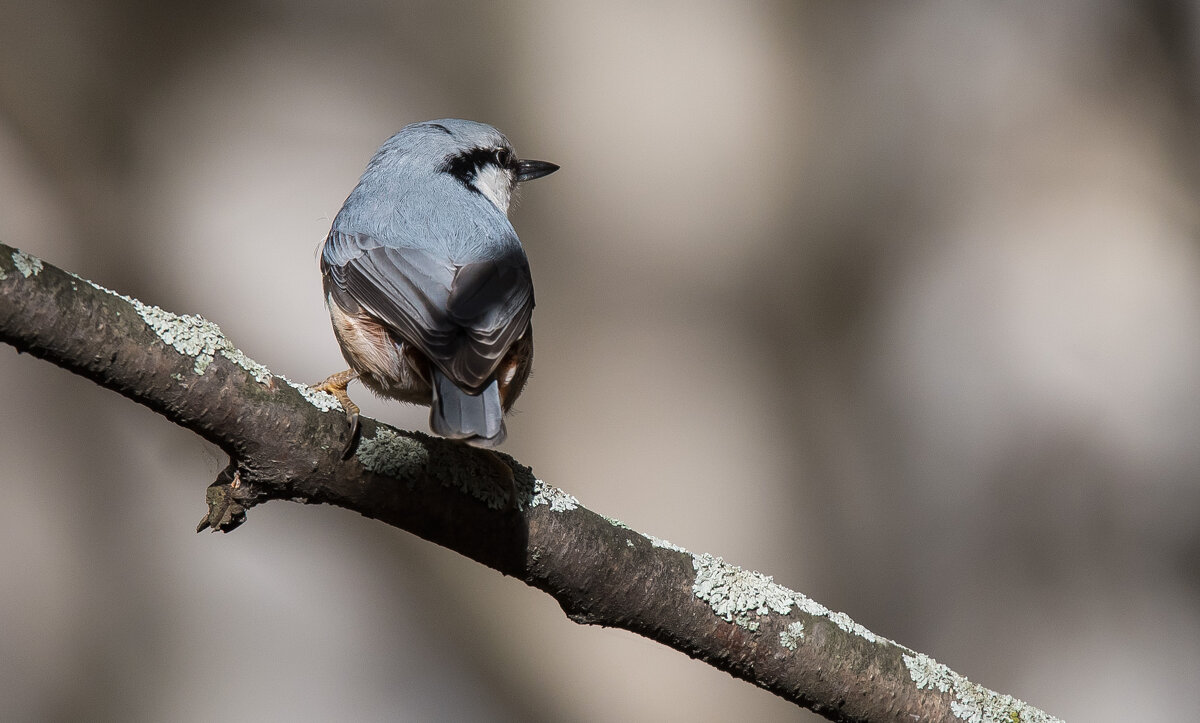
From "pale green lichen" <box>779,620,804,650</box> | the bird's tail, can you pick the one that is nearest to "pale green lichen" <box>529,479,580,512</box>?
the bird's tail

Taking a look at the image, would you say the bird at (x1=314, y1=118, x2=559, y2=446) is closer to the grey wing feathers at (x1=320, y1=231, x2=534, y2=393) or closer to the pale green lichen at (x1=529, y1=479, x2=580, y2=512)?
the grey wing feathers at (x1=320, y1=231, x2=534, y2=393)

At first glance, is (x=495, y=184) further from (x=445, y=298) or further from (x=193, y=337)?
(x=193, y=337)

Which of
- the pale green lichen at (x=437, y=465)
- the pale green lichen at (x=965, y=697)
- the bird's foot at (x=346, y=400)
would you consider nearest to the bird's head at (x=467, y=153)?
the bird's foot at (x=346, y=400)

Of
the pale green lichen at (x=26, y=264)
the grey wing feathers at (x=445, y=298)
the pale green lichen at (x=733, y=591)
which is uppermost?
the grey wing feathers at (x=445, y=298)

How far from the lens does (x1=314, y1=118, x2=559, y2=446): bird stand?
2029 mm

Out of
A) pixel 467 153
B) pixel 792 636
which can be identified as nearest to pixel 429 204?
pixel 467 153

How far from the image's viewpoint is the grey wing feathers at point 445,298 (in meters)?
2.09

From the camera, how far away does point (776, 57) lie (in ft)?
15.6

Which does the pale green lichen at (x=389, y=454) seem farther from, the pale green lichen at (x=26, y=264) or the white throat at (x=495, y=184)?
the white throat at (x=495, y=184)

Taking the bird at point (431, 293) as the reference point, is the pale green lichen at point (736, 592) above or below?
below

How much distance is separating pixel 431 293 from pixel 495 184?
1117mm

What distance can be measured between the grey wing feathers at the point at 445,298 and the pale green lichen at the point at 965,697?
110cm

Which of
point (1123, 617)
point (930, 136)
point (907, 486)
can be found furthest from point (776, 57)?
point (1123, 617)

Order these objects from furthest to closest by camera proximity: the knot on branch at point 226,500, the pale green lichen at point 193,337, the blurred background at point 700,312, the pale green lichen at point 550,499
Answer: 1. the blurred background at point 700,312
2. the pale green lichen at point 550,499
3. the knot on branch at point 226,500
4. the pale green lichen at point 193,337
